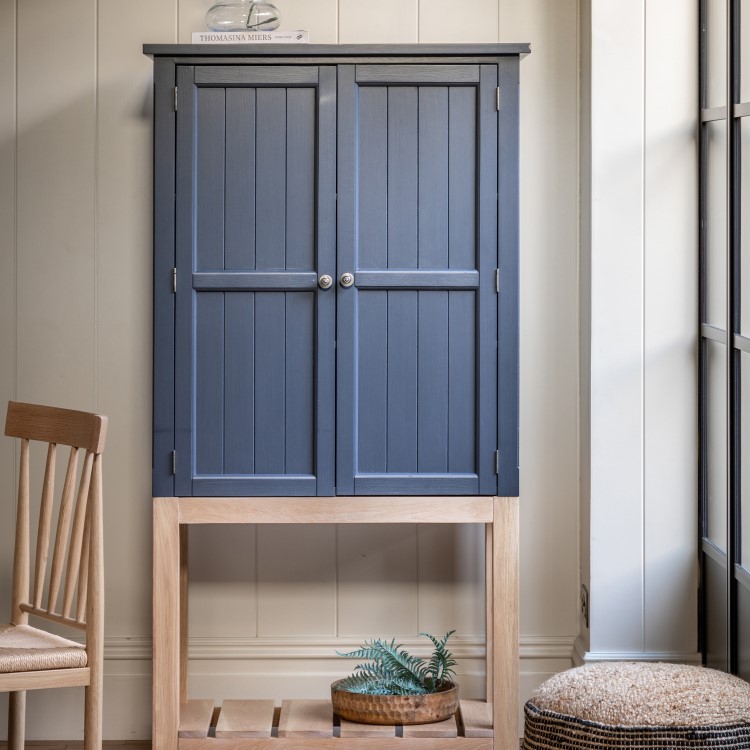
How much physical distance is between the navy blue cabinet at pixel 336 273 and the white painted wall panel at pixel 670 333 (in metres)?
0.47

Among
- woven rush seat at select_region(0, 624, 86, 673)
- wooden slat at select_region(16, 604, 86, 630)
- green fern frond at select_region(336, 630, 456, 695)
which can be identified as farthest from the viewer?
green fern frond at select_region(336, 630, 456, 695)

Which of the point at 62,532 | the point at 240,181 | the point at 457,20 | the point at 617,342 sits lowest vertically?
the point at 62,532

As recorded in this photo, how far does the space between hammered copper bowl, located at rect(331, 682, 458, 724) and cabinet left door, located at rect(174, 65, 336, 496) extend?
1.85 feet

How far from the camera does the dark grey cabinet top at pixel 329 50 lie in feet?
7.77

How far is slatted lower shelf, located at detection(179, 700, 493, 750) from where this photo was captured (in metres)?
2.49

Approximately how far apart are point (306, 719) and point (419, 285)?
1.16 m

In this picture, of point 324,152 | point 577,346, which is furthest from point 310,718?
point 324,152

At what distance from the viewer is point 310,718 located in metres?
2.59

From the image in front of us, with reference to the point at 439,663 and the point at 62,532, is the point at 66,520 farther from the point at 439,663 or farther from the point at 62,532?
the point at 439,663

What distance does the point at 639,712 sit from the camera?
199 centimetres

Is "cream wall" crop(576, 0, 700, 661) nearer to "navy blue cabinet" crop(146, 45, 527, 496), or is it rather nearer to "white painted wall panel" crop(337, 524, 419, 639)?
"navy blue cabinet" crop(146, 45, 527, 496)

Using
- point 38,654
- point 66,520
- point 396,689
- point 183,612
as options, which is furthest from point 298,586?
point 38,654

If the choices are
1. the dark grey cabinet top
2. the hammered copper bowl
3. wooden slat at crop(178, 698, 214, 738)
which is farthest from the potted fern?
the dark grey cabinet top

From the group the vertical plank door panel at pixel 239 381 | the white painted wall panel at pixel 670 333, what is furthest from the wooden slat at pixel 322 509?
the white painted wall panel at pixel 670 333
